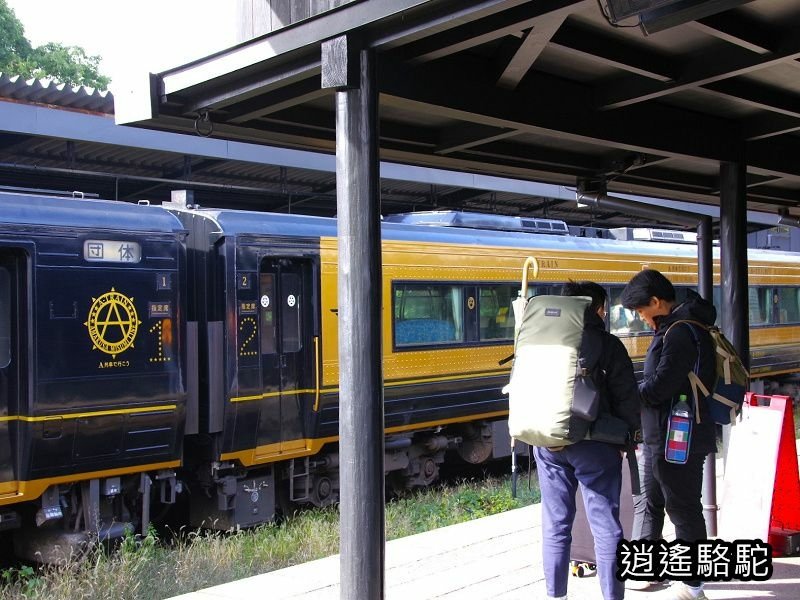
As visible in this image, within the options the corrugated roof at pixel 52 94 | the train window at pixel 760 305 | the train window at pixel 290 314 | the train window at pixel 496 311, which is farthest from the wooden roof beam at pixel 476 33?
the train window at pixel 760 305

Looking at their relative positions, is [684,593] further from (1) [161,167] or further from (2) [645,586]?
(1) [161,167]

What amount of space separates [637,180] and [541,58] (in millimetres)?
2569

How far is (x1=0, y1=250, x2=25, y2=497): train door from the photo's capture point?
22.2 feet

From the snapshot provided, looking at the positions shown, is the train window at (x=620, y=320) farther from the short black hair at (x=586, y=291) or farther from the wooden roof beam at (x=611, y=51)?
the short black hair at (x=586, y=291)

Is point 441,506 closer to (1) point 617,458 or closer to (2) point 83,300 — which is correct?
(2) point 83,300

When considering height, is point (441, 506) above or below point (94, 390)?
below

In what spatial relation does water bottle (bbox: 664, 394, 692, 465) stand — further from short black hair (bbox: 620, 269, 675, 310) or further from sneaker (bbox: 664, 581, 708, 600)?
sneaker (bbox: 664, 581, 708, 600)

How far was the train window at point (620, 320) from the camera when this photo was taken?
1272cm

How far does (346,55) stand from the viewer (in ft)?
12.2

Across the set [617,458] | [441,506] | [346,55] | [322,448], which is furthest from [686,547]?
[322,448]

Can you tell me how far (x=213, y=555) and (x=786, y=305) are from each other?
1324 centimetres

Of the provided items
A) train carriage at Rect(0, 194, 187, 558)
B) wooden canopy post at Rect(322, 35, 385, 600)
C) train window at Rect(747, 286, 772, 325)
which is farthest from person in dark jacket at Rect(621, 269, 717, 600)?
train window at Rect(747, 286, 772, 325)

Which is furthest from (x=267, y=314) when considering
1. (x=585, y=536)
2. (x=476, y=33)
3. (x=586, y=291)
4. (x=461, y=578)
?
(x=476, y=33)

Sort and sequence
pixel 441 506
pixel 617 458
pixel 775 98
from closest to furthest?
pixel 617 458, pixel 775 98, pixel 441 506
